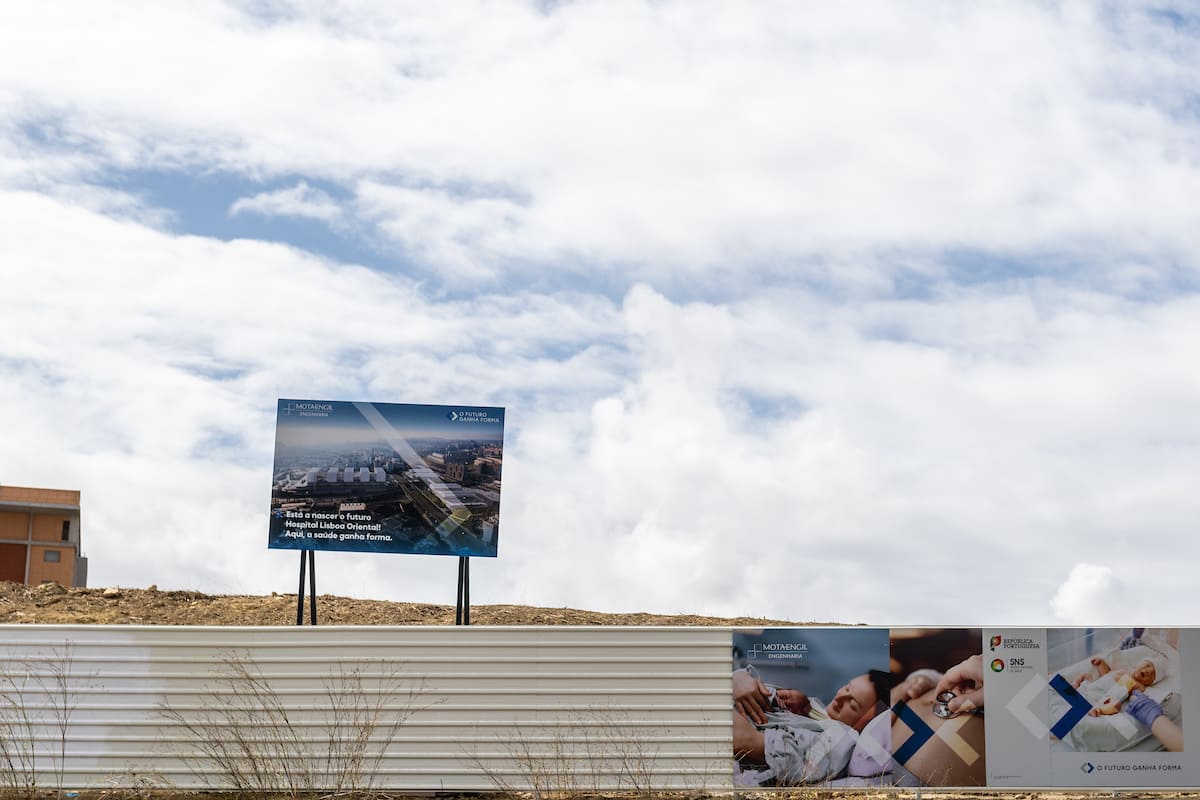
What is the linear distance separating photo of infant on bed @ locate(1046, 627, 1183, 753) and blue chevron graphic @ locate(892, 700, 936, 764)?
1518mm

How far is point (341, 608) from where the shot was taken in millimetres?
24172

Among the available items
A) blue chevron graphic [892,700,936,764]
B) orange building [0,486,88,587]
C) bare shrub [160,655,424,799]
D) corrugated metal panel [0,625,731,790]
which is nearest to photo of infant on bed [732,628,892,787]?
blue chevron graphic [892,700,936,764]

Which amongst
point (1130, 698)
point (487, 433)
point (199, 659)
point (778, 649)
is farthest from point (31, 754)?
point (1130, 698)

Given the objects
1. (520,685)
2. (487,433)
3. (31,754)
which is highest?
(487,433)

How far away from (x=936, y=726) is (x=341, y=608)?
12595 mm

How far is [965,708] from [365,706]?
7070 mm

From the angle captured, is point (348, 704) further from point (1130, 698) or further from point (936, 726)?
point (1130, 698)

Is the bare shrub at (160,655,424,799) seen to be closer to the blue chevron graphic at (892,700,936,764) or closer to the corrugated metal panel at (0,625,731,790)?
the corrugated metal panel at (0,625,731,790)

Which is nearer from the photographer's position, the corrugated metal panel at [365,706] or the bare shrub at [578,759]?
the bare shrub at [578,759]

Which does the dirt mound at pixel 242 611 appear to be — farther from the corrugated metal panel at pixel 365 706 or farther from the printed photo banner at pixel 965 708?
the printed photo banner at pixel 965 708

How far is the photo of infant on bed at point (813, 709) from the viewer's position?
1505 cm

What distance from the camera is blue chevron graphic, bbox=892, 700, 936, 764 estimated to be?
15.1 meters

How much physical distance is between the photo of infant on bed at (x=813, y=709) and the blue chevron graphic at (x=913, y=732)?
16 centimetres

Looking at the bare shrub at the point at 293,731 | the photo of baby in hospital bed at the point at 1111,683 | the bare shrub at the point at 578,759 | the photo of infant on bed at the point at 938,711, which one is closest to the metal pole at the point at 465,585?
the bare shrub at the point at 293,731
